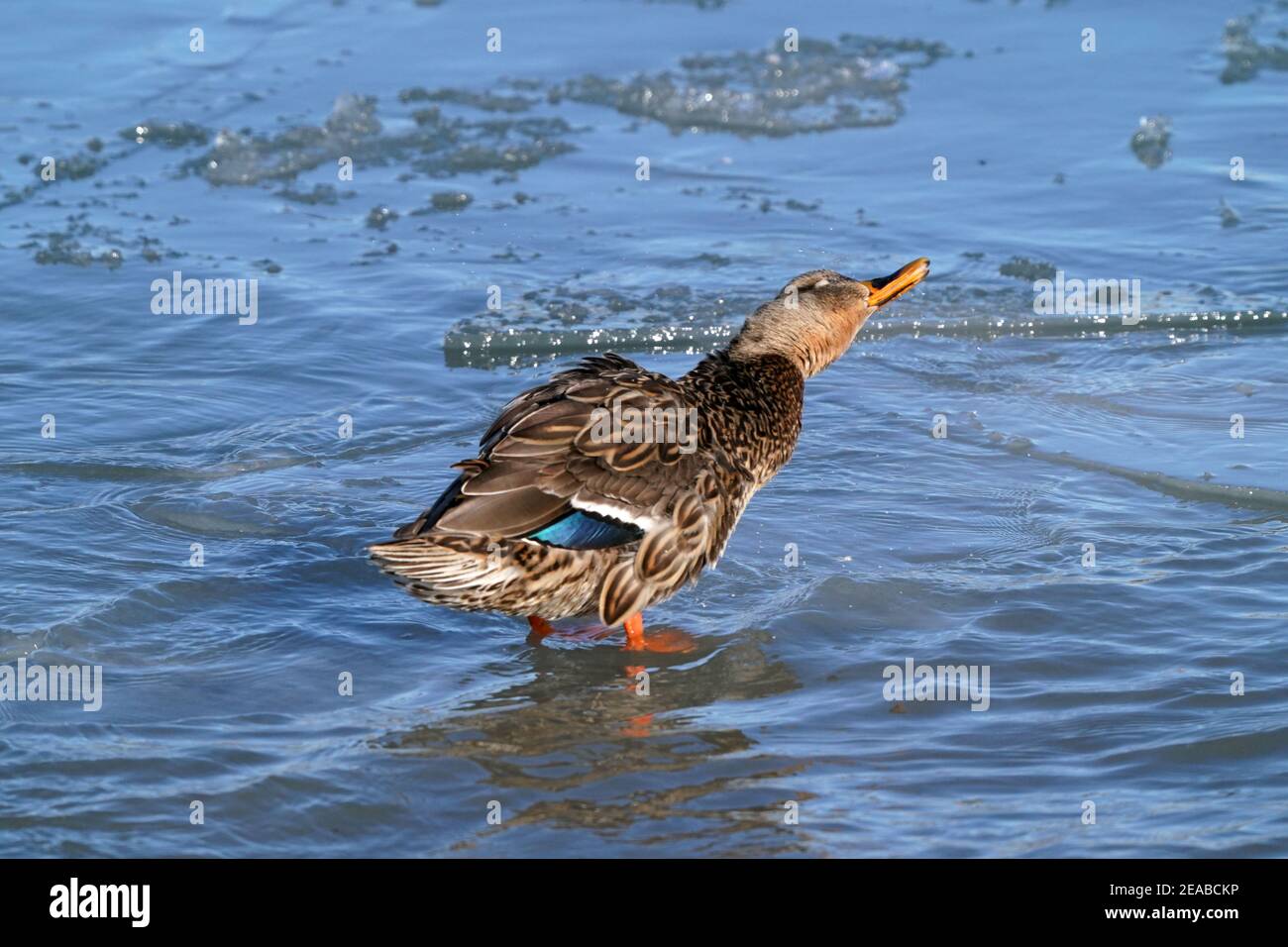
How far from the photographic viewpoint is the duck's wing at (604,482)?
17.6 feet

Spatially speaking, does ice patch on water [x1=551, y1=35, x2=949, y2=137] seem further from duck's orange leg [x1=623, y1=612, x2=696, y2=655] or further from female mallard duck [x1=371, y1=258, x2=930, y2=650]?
duck's orange leg [x1=623, y1=612, x2=696, y2=655]

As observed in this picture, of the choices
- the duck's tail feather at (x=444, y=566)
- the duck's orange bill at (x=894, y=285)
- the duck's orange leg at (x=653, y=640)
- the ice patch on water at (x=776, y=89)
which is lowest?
the duck's orange leg at (x=653, y=640)

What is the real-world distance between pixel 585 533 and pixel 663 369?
313 cm

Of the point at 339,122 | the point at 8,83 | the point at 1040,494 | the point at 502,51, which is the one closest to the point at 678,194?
the point at 339,122

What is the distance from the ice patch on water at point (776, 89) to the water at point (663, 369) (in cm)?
5

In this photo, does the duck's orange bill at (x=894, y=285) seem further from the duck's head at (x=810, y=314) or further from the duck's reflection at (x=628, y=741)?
the duck's reflection at (x=628, y=741)
